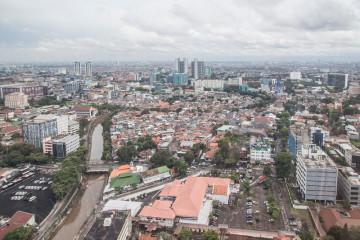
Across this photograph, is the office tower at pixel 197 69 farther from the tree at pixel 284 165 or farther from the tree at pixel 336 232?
the tree at pixel 336 232

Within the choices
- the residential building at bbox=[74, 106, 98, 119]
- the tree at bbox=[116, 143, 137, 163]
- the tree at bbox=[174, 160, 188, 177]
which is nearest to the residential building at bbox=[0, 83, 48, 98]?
the residential building at bbox=[74, 106, 98, 119]

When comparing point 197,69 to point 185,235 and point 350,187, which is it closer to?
point 350,187

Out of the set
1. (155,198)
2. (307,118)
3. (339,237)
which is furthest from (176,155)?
(307,118)

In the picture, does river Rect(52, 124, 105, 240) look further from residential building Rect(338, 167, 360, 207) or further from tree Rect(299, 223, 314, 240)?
residential building Rect(338, 167, 360, 207)

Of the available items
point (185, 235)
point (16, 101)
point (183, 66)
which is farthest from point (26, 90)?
point (185, 235)

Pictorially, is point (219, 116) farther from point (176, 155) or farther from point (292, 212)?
point (292, 212)

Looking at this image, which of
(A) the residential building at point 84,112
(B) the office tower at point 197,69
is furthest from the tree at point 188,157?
(B) the office tower at point 197,69
